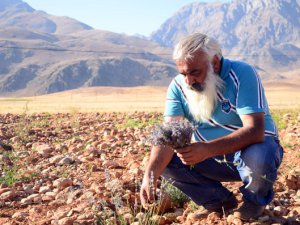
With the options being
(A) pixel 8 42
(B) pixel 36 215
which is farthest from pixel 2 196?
(A) pixel 8 42

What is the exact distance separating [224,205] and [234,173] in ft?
0.98

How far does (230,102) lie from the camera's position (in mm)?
3293

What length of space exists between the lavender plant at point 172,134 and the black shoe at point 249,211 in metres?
0.74

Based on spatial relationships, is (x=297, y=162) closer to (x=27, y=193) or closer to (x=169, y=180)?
(x=169, y=180)

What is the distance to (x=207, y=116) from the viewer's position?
3379mm

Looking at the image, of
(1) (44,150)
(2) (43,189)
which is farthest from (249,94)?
(1) (44,150)

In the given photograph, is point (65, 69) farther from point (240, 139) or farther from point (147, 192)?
point (240, 139)

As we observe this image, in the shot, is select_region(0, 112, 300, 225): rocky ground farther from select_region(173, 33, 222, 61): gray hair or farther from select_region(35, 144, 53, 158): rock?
select_region(173, 33, 222, 61): gray hair

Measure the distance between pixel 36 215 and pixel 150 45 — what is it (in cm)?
14848

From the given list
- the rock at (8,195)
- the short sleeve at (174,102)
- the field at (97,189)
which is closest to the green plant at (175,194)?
the field at (97,189)

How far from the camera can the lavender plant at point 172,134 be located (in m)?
2.79

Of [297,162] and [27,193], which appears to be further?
[297,162]

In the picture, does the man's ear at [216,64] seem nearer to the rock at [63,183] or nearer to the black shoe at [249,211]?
the black shoe at [249,211]

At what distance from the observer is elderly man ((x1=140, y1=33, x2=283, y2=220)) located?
10.2 ft
